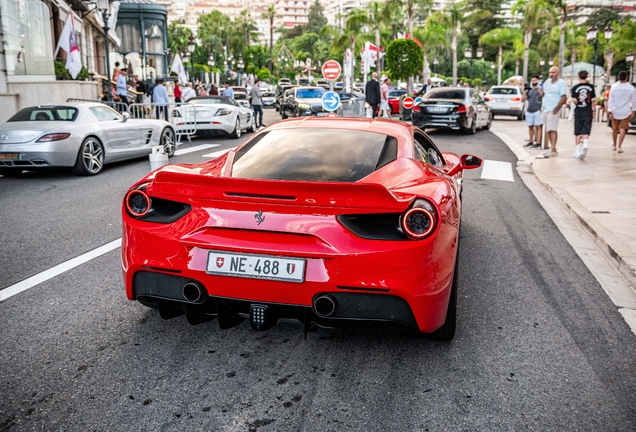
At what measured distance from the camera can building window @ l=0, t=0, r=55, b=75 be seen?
68.0ft

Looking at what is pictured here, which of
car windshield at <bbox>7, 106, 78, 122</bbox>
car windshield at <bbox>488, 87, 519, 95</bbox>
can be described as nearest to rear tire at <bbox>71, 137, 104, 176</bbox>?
car windshield at <bbox>7, 106, 78, 122</bbox>

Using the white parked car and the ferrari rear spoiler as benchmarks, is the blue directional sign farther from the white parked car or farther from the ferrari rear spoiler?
the white parked car

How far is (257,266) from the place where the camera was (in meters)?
3.18

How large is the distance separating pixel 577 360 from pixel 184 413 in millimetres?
2247

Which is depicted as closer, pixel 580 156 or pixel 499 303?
pixel 499 303

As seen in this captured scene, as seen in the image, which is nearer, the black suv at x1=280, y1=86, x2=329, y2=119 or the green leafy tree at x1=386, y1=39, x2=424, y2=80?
the black suv at x1=280, y1=86, x2=329, y2=119

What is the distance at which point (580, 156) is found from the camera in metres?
13.9

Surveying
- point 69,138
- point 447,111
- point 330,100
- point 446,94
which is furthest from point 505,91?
point 69,138

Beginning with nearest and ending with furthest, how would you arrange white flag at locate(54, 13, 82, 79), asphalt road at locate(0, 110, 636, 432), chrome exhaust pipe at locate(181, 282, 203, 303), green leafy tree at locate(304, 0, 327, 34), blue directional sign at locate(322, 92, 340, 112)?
asphalt road at locate(0, 110, 636, 432) → chrome exhaust pipe at locate(181, 282, 203, 303) → blue directional sign at locate(322, 92, 340, 112) → white flag at locate(54, 13, 82, 79) → green leafy tree at locate(304, 0, 327, 34)

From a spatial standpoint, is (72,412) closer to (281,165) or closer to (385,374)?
(385,374)

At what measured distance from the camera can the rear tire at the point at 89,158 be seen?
10828 millimetres

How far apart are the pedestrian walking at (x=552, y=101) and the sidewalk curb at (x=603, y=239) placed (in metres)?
4.80

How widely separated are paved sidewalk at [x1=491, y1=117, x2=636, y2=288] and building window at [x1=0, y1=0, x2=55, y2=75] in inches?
632

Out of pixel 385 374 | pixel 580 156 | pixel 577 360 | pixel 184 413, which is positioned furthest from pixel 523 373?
pixel 580 156
